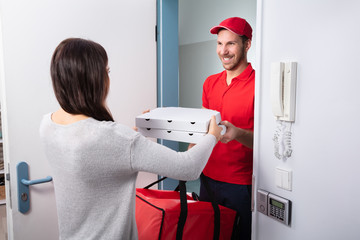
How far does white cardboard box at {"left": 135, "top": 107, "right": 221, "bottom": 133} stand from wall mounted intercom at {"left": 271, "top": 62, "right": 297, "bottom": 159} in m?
0.28

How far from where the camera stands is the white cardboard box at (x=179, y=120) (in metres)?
1.19

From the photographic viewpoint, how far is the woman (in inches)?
37.0

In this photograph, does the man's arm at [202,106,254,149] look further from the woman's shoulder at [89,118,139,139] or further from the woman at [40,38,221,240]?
the woman's shoulder at [89,118,139,139]

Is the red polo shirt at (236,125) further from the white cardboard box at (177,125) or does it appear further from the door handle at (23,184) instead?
the door handle at (23,184)

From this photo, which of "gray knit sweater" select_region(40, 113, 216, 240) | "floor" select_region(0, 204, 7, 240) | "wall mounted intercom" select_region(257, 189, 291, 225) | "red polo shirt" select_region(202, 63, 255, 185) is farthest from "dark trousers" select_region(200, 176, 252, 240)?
"floor" select_region(0, 204, 7, 240)

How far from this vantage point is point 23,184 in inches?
58.4

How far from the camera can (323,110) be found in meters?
1.00

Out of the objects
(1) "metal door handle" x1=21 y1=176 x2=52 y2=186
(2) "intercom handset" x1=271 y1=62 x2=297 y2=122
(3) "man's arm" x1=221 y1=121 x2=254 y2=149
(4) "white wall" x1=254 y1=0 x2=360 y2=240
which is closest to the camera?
(4) "white wall" x1=254 y1=0 x2=360 y2=240

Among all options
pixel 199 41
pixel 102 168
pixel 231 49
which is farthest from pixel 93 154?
pixel 199 41

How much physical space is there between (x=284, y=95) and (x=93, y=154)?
706 millimetres

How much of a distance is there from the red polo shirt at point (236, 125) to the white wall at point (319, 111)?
454 millimetres

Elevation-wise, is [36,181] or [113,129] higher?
[113,129]

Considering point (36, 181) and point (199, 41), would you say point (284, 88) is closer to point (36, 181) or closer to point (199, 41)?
point (36, 181)

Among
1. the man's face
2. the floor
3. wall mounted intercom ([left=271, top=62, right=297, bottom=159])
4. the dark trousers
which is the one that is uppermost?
the man's face
